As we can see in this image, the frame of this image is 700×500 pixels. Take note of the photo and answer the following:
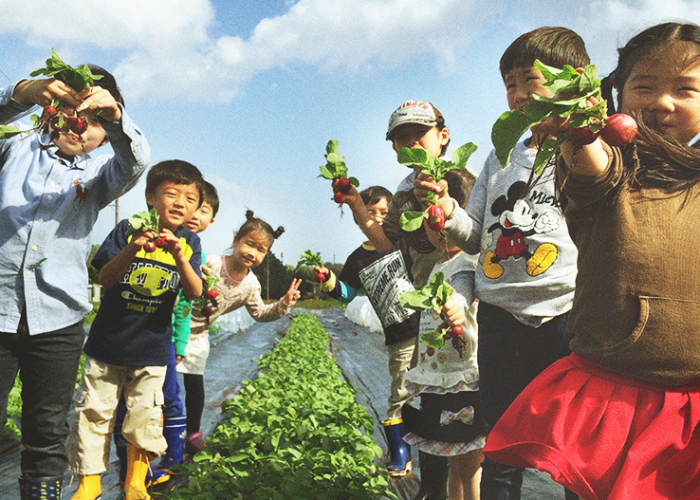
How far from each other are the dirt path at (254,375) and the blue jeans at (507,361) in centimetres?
129

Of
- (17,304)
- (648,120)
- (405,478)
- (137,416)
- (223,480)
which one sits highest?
(648,120)

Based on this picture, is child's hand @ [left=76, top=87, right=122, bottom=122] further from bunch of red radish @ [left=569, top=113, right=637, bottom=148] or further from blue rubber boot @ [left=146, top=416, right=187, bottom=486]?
blue rubber boot @ [left=146, top=416, right=187, bottom=486]

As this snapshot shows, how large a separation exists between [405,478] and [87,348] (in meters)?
1.96

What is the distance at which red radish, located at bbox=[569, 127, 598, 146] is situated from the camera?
3.47 ft

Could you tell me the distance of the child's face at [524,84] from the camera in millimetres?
1827

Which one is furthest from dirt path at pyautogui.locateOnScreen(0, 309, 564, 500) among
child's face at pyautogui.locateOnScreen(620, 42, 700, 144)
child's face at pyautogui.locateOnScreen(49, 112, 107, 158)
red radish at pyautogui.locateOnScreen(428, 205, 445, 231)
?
child's face at pyautogui.locateOnScreen(620, 42, 700, 144)

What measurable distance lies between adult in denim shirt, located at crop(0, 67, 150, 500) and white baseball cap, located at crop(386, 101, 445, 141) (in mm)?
1106

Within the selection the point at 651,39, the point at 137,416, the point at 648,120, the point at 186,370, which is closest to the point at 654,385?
the point at 648,120

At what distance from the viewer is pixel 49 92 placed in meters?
1.87

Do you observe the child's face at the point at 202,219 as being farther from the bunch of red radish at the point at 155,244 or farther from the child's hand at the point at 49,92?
the child's hand at the point at 49,92

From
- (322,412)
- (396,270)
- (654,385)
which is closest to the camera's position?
(654,385)

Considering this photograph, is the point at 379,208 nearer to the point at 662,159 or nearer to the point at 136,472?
the point at 136,472

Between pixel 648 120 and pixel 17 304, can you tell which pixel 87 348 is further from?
pixel 648 120

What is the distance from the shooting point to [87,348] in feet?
9.13
